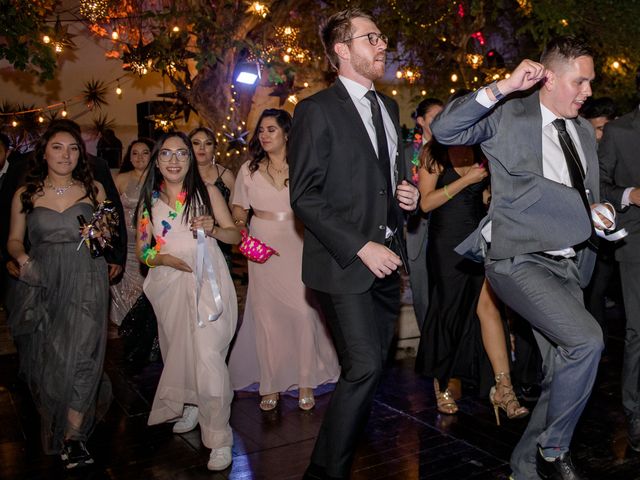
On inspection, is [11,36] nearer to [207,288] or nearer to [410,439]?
[207,288]

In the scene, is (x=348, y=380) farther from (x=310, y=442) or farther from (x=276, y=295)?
(x=276, y=295)

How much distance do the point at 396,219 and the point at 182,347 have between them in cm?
169

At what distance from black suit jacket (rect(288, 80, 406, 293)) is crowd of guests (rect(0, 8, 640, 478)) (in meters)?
0.04

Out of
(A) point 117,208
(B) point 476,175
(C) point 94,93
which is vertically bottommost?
(A) point 117,208

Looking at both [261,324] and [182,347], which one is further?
[261,324]

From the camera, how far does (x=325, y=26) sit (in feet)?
12.0

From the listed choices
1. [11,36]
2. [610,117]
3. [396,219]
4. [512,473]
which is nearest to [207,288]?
[396,219]

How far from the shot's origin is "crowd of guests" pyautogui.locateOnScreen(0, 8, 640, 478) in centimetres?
426

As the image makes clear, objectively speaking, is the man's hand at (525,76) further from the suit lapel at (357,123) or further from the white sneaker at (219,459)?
the white sneaker at (219,459)

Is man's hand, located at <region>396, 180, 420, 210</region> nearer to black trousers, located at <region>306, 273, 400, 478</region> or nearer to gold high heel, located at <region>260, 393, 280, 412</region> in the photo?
black trousers, located at <region>306, 273, 400, 478</region>

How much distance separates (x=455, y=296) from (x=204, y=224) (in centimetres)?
182

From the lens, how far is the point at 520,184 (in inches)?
133

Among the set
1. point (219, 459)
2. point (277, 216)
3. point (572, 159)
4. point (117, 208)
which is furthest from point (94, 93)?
point (572, 159)

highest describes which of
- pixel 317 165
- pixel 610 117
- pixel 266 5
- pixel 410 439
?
pixel 266 5
